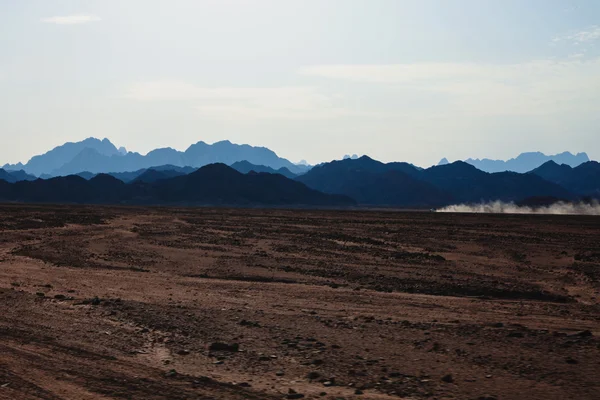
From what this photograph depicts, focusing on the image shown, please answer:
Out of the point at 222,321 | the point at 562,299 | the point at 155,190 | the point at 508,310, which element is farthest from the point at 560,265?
the point at 155,190

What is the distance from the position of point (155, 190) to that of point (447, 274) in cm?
14487

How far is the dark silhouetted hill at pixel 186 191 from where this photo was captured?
5960 inches

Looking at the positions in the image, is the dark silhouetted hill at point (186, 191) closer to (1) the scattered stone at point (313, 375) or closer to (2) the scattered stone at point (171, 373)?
(2) the scattered stone at point (171, 373)

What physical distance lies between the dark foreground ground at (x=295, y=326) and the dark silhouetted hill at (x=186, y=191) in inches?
4900

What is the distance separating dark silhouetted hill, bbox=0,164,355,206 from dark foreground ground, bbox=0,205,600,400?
12447 cm

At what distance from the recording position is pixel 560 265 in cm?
2869

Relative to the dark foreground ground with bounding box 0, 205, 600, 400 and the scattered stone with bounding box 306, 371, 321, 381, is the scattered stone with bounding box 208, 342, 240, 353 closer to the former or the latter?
the dark foreground ground with bounding box 0, 205, 600, 400

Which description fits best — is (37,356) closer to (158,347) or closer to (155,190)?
(158,347)

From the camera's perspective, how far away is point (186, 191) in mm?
158250

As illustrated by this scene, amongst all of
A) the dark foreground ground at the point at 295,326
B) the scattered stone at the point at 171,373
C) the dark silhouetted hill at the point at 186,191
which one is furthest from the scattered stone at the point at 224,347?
the dark silhouetted hill at the point at 186,191

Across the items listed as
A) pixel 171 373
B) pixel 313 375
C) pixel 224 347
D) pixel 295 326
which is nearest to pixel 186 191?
pixel 295 326

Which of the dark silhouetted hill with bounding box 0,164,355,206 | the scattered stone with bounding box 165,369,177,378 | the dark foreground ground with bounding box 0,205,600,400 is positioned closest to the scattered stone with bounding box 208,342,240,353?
the dark foreground ground with bounding box 0,205,600,400

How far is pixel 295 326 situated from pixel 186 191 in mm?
147376

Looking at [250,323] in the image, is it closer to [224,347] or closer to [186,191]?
[224,347]
